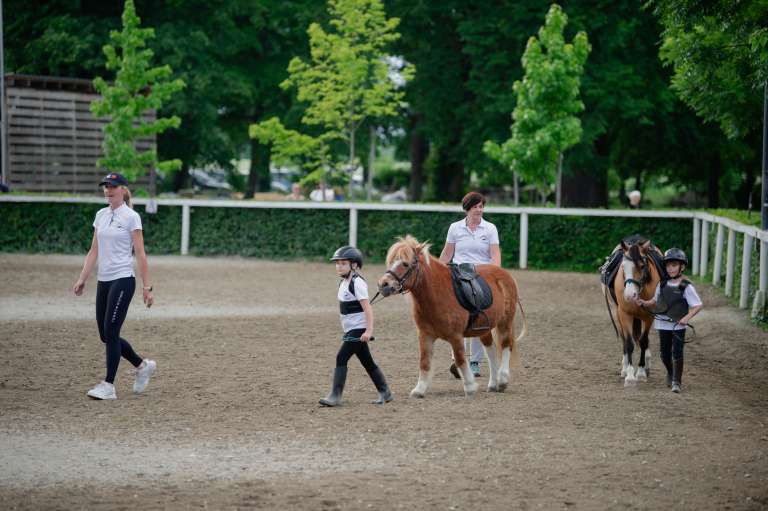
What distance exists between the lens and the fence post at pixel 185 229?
1091 inches

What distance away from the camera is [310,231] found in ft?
88.9

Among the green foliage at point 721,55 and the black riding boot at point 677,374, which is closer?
the black riding boot at point 677,374

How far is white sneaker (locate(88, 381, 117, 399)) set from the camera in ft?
32.2

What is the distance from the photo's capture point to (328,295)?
19.7 m

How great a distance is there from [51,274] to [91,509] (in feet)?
55.5

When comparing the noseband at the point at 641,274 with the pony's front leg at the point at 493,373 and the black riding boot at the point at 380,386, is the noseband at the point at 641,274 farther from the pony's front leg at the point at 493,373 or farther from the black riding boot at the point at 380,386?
the black riding boot at the point at 380,386

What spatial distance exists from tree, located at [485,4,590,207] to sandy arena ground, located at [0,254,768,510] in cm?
1338

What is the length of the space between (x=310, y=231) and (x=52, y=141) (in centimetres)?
1042

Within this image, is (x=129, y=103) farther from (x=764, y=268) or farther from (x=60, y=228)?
(x=764, y=268)

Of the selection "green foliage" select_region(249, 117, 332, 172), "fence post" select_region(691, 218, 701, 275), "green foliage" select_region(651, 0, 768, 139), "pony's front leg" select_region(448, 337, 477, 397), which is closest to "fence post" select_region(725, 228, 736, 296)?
"green foliage" select_region(651, 0, 768, 139)

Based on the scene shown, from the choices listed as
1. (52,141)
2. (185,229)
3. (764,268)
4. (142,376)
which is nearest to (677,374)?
(142,376)

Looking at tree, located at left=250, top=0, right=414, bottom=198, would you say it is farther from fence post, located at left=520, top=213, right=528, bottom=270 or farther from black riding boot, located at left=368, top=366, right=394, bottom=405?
black riding boot, located at left=368, top=366, right=394, bottom=405

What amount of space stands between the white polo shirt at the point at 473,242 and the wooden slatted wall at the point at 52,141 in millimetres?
23395

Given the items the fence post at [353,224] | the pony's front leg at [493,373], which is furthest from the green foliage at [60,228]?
the pony's front leg at [493,373]
